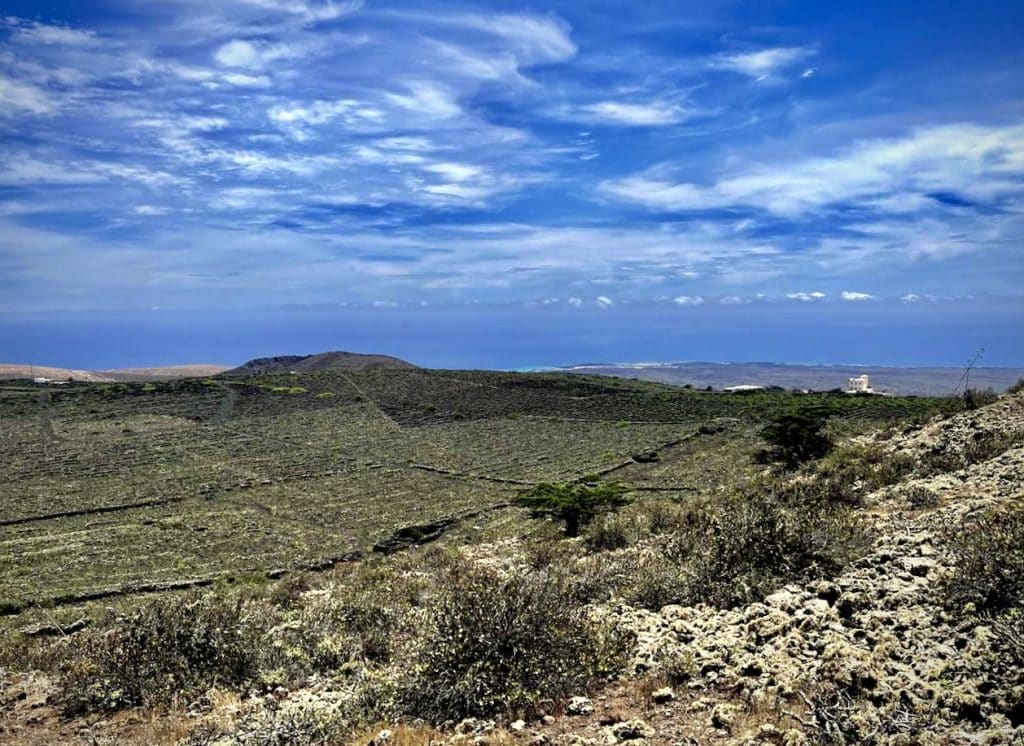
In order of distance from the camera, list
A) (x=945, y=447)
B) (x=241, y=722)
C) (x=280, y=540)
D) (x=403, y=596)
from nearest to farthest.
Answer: (x=241, y=722) → (x=403, y=596) → (x=945, y=447) → (x=280, y=540)

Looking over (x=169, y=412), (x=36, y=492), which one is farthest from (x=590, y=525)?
(x=169, y=412)

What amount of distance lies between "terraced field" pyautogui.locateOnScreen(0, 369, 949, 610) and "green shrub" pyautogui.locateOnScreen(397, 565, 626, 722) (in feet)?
54.4

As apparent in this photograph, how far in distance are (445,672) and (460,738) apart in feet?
3.04

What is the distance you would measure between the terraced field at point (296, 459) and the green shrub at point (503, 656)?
54.4 feet

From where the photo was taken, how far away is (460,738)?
5707 mm

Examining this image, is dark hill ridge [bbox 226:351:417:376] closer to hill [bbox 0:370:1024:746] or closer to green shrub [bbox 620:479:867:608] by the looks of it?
hill [bbox 0:370:1024:746]

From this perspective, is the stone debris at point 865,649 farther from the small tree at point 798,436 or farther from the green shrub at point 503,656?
the small tree at point 798,436

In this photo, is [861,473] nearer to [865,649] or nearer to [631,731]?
[865,649]

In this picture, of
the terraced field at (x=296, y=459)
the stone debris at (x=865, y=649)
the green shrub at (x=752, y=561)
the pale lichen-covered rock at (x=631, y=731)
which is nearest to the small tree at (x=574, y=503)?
the terraced field at (x=296, y=459)

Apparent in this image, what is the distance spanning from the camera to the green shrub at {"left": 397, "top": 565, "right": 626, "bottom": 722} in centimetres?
631

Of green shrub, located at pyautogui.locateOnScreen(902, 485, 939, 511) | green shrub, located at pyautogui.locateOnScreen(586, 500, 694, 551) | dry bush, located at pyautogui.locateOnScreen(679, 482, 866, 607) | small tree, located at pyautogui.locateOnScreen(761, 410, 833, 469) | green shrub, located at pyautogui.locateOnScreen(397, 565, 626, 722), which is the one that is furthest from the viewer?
small tree, located at pyautogui.locateOnScreen(761, 410, 833, 469)

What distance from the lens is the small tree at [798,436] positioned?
2948 centimetres

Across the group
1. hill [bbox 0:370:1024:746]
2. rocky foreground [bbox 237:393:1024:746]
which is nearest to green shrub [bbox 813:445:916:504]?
hill [bbox 0:370:1024:746]

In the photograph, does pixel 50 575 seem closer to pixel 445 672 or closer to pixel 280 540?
pixel 280 540
